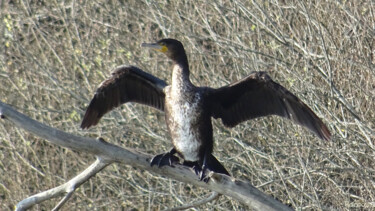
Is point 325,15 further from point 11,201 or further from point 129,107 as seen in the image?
point 11,201

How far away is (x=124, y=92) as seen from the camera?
5395 mm

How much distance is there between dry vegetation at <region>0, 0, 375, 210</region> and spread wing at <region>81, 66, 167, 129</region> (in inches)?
40.4

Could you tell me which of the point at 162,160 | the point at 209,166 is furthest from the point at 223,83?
the point at 162,160

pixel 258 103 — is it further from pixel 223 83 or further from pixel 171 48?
pixel 223 83

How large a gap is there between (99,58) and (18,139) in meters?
2.07

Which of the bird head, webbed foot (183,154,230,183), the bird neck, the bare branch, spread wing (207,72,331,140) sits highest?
the bird head

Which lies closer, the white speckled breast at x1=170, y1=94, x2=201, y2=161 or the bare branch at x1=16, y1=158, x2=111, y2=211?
the bare branch at x1=16, y1=158, x2=111, y2=211

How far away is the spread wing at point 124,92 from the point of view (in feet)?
17.1

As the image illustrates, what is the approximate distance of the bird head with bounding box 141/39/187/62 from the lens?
5.29 metres

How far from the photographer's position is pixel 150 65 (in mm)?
7582

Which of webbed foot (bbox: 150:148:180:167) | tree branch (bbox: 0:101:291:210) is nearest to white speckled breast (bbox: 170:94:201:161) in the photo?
webbed foot (bbox: 150:148:180:167)

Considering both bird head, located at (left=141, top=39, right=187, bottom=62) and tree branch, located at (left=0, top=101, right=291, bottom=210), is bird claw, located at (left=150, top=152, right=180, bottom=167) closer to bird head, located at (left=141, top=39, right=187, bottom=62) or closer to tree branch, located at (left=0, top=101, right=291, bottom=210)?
tree branch, located at (left=0, top=101, right=291, bottom=210)

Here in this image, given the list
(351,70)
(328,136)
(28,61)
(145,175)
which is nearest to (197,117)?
(328,136)

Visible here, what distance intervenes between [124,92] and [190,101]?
1.59 feet
